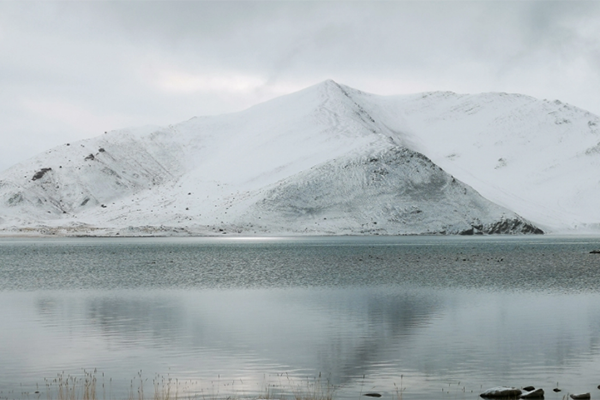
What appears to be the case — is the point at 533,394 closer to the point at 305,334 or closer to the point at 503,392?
the point at 503,392

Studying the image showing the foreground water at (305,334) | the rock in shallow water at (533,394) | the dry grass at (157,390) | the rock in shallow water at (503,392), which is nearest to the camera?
the rock in shallow water at (533,394)

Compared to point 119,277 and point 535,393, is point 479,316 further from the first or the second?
point 119,277

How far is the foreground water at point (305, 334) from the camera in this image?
24.4m

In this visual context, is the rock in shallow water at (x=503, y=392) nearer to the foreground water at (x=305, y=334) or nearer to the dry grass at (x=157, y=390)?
the foreground water at (x=305, y=334)

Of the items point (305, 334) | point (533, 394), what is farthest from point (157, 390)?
point (305, 334)

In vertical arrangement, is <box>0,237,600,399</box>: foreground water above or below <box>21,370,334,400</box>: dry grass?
above

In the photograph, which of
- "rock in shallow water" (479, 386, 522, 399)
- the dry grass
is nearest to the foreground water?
the dry grass

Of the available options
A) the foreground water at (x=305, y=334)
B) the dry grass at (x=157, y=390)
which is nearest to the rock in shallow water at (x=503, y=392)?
the foreground water at (x=305, y=334)

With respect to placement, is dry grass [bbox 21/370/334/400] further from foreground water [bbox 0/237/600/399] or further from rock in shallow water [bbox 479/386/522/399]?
rock in shallow water [bbox 479/386/522/399]

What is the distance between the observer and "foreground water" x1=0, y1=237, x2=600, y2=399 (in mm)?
24406

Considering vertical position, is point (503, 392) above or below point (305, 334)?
above

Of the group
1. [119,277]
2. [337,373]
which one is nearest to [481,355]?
[337,373]

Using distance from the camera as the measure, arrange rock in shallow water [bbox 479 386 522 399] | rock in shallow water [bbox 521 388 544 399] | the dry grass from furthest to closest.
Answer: the dry grass, rock in shallow water [bbox 479 386 522 399], rock in shallow water [bbox 521 388 544 399]

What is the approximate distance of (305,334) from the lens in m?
34.5
